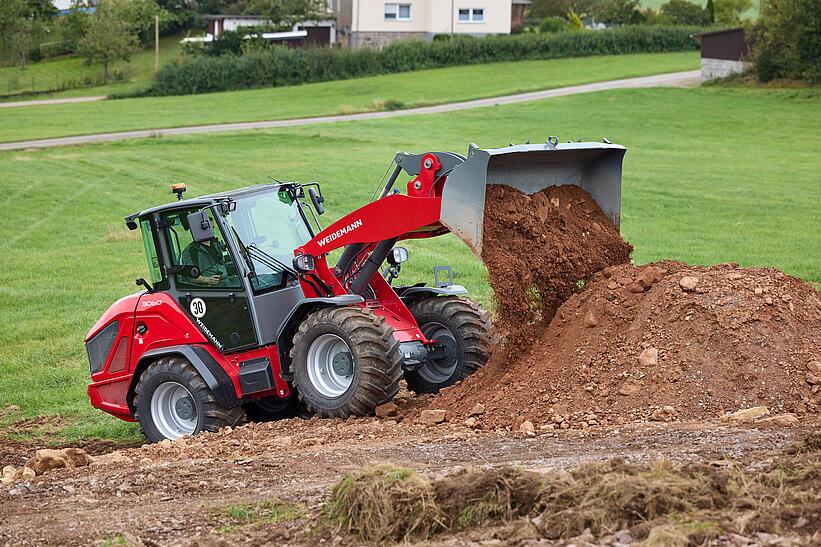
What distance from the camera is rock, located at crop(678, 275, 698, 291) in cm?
998

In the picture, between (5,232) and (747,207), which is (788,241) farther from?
(5,232)

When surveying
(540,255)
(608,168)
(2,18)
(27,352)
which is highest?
(2,18)

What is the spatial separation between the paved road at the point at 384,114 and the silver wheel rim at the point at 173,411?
106 ft

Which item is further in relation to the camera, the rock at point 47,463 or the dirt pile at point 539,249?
the dirt pile at point 539,249

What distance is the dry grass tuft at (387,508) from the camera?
21.1 feet

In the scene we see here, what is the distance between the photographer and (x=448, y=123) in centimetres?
4759

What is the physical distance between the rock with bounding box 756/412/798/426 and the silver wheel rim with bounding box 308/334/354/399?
367 cm

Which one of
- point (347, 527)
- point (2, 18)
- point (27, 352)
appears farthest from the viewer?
point (2, 18)

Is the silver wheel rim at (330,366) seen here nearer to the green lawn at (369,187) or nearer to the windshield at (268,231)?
the windshield at (268,231)

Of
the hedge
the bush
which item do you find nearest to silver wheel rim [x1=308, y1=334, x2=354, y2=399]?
→ the bush

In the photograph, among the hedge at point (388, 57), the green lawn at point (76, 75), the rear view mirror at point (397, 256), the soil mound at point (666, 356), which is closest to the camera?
the soil mound at point (666, 356)

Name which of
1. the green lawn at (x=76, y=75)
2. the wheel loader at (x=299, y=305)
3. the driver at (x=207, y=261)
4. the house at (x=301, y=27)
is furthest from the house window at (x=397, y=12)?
the driver at (x=207, y=261)

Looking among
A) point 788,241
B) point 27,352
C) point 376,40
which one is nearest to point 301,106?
point 376,40

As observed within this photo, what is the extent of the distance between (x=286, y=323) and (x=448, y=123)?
3798 centimetres
